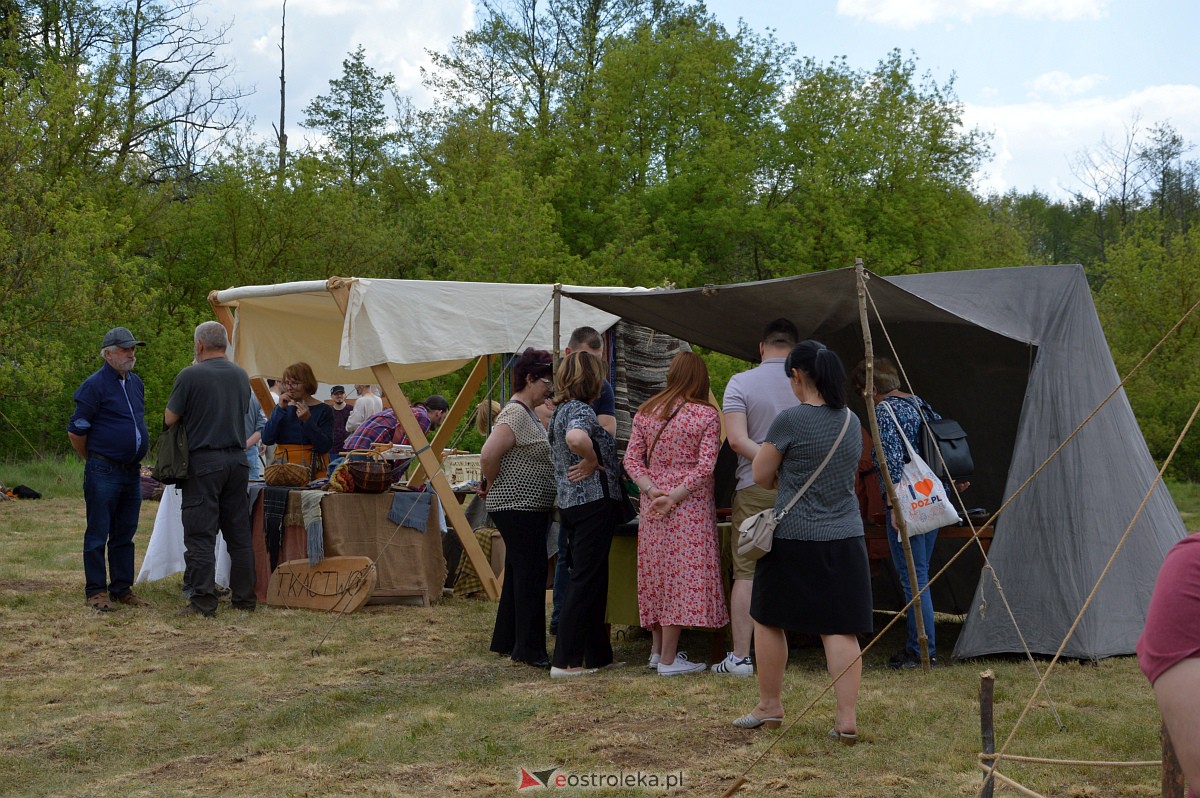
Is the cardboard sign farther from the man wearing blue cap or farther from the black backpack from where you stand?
the black backpack

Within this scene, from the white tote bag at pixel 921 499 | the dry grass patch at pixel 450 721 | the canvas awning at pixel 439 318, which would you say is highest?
the canvas awning at pixel 439 318

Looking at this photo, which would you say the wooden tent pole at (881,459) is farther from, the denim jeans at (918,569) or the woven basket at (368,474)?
the woven basket at (368,474)

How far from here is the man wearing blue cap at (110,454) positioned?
22.8ft

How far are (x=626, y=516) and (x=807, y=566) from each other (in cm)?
157

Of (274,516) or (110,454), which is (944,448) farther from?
(110,454)

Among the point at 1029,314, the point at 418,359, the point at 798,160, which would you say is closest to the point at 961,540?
the point at 1029,314

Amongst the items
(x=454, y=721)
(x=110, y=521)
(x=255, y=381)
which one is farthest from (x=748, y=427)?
(x=255, y=381)

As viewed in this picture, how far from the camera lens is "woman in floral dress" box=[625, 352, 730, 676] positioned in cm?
516

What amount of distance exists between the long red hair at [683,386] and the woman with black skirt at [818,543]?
3.40 feet

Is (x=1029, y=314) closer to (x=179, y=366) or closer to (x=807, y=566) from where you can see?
(x=807, y=566)

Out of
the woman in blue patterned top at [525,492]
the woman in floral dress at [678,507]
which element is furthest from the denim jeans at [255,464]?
the woman in floral dress at [678,507]

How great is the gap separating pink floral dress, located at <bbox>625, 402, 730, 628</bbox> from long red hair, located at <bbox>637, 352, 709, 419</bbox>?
44 millimetres

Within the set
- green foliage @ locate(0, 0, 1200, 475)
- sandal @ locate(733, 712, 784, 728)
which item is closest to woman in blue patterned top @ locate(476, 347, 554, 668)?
sandal @ locate(733, 712, 784, 728)

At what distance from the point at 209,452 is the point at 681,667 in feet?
10.5
